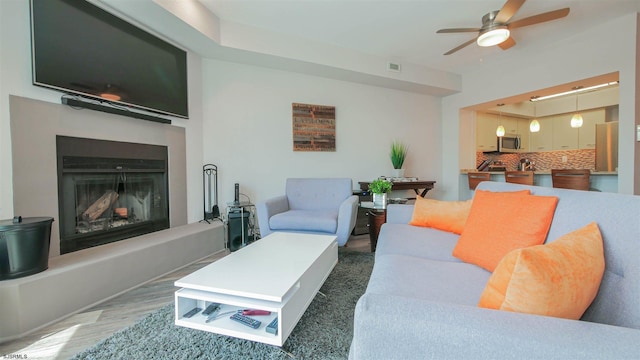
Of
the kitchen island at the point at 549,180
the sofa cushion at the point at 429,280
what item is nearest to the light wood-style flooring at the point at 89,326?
the sofa cushion at the point at 429,280

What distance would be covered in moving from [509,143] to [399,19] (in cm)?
447

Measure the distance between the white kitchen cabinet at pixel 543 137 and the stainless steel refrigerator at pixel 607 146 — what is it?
1.32 meters

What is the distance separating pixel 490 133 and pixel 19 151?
685 cm

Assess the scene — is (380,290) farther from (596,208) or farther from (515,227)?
(596,208)

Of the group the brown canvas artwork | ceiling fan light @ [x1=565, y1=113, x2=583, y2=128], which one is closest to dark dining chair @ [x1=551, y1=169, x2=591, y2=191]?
ceiling fan light @ [x1=565, y1=113, x2=583, y2=128]

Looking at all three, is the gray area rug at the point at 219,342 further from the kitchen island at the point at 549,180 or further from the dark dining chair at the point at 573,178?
the kitchen island at the point at 549,180

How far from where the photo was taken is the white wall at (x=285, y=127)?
3395 mm

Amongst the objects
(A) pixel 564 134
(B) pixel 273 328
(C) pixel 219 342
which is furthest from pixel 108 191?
(A) pixel 564 134

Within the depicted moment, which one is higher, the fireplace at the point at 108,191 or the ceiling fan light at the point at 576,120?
the ceiling fan light at the point at 576,120

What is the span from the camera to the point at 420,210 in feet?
6.64

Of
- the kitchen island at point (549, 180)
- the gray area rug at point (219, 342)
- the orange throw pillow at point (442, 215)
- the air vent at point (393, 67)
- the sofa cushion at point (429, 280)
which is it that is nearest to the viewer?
the sofa cushion at point (429, 280)

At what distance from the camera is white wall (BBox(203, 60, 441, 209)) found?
3395 millimetres

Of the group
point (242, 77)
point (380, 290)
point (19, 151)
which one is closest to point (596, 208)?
point (380, 290)

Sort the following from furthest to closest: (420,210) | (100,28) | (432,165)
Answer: (432,165) < (100,28) < (420,210)
